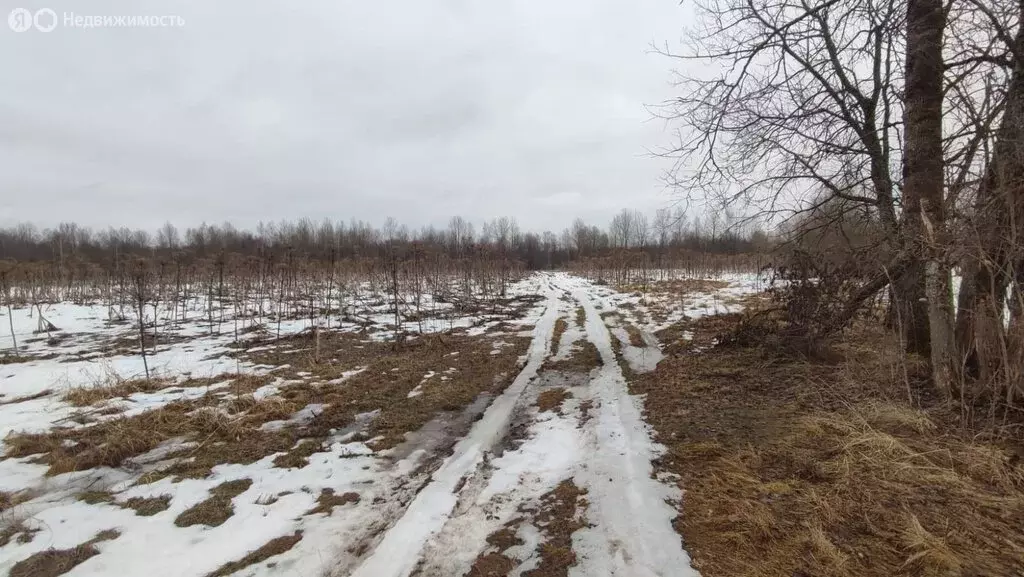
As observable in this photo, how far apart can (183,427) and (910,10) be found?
9.29 meters

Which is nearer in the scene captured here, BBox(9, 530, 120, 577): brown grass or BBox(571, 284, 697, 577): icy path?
BBox(571, 284, 697, 577): icy path

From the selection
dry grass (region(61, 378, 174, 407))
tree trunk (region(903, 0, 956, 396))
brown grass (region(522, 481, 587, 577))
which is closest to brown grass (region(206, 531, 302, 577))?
brown grass (region(522, 481, 587, 577))

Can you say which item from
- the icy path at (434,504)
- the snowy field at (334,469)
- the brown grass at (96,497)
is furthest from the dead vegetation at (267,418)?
the icy path at (434,504)

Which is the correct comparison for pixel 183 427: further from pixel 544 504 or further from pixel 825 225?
pixel 825 225

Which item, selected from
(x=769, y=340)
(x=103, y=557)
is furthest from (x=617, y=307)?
(x=103, y=557)

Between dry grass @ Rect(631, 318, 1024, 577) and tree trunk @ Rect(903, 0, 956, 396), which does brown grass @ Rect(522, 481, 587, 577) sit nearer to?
dry grass @ Rect(631, 318, 1024, 577)

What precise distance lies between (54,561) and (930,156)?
8.58 m

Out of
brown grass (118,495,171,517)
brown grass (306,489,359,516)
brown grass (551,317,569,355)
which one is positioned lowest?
brown grass (118,495,171,517)

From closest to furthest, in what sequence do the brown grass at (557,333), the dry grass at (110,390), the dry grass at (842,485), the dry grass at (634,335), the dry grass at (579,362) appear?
the dry grass at (842,485) < the dry grass at (110,390) < the dry grass at (579,362) < the brown grass at (557,333) < the dry grass at (634,335)

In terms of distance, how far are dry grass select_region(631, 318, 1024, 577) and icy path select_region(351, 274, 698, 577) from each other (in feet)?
0.78

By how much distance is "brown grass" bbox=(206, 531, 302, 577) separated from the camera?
2.73 m

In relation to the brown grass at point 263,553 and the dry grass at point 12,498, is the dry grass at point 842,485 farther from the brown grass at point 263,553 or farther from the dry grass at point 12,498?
the dry grass at point 12,498

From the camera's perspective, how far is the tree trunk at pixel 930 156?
4.34 metres

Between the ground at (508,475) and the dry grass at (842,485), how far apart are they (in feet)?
0.06
